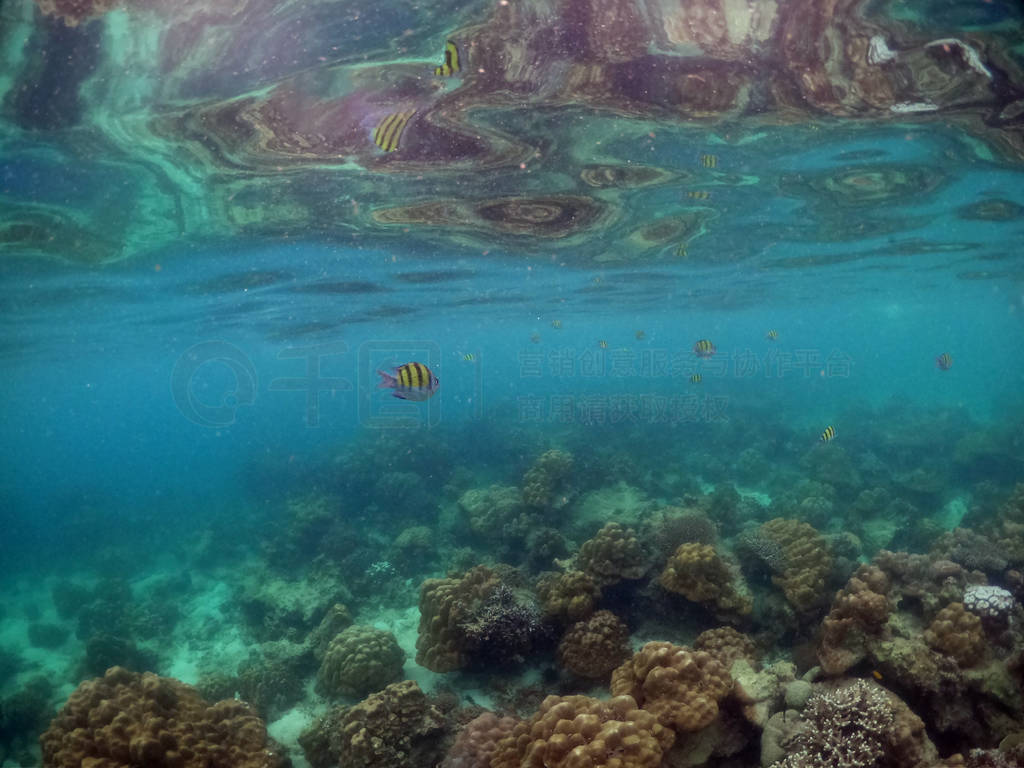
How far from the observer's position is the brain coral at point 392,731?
6262 mm

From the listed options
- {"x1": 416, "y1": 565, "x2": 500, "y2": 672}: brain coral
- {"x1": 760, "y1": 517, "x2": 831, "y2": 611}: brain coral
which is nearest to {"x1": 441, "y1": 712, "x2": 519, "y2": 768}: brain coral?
{"x1": 416, "y1": 565, "x2": 500, "y2": 672}: brain coral

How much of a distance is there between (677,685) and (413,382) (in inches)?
176

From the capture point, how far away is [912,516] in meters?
15.0

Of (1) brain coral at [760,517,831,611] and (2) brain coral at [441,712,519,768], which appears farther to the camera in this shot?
(1) brain coral at [760,517,831,611]

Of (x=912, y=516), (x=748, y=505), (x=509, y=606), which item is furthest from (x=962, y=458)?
(x=509, y=606)

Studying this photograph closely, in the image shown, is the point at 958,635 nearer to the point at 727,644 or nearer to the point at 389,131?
the point at 727,644

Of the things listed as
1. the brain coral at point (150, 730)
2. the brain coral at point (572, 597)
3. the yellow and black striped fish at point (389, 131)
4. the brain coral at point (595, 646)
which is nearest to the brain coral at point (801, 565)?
the brain coral at point (595, 646)

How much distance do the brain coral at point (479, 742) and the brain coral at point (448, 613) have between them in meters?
1.95

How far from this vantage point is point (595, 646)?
739 centimetres

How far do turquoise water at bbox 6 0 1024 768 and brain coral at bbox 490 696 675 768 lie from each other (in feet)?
0.20

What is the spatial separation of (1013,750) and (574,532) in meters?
9.07

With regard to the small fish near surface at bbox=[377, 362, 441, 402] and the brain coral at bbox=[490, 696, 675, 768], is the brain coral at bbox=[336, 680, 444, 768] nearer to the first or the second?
the brain coral at bbox=[490, 696, 675, 768]

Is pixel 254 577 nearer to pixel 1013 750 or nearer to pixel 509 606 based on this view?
pixel 509 606

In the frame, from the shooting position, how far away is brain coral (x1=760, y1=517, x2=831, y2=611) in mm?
7805
